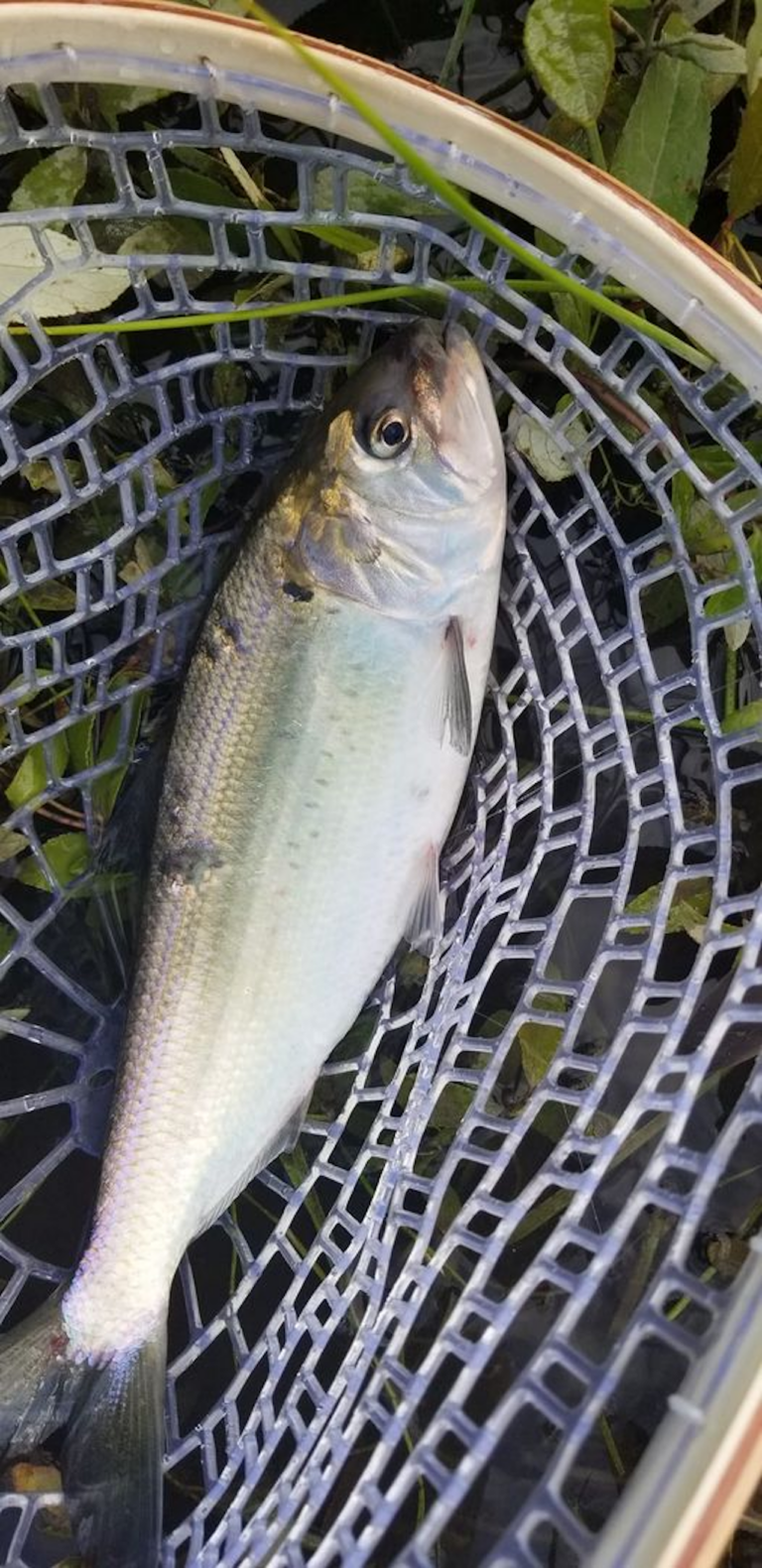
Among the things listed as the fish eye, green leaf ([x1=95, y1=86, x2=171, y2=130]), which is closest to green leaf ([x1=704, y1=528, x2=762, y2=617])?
the fish eye

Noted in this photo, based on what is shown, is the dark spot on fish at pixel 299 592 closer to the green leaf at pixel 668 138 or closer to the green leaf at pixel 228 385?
the green leaf at pixel 228 385

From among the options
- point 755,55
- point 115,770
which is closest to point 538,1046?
point 115,770

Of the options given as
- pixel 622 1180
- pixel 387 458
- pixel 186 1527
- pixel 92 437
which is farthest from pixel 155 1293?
pixel 92 437

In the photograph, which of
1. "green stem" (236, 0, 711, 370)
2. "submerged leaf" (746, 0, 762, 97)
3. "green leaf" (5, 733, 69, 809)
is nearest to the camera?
"green stem" (236, 0, 711, 370)

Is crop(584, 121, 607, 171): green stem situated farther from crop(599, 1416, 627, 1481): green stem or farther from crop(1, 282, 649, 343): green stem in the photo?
crop(599, 1416, 627, 1481): green stem

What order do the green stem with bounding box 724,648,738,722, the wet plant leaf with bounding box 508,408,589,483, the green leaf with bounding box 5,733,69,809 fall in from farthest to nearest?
the green leaf with bounding box 5,733,69,809
the green stem with bounding box 724,648,738,722
the wet plant leaf with bounding box 508,408,589,483

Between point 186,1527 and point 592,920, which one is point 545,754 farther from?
point 186,1527

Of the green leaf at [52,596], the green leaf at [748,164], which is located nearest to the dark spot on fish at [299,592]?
the green leaf at [52,596]
